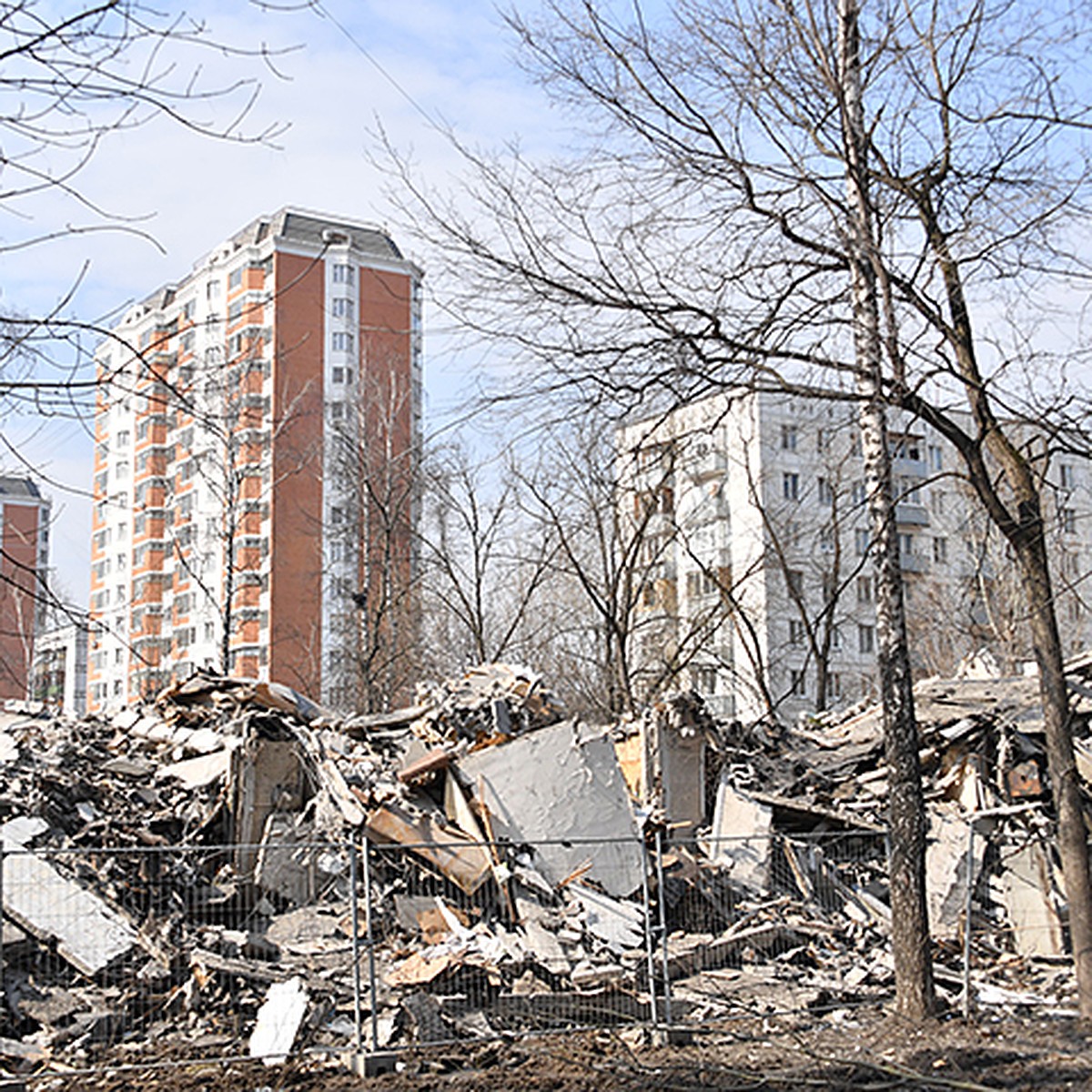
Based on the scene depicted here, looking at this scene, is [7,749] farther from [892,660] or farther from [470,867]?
[892,660]

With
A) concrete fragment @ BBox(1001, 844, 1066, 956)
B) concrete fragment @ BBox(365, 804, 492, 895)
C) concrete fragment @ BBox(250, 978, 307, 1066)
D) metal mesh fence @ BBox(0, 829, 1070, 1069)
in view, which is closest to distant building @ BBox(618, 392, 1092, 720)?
concrete fragment @ BBox(1001, 844, 1066, 956)

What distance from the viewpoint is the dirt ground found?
7602mm

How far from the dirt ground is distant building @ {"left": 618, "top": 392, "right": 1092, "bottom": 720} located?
5232mm

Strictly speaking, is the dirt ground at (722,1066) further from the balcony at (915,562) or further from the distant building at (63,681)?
the balcony at (915,562)

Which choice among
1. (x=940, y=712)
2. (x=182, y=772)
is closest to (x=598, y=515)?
(x=940, y=712)

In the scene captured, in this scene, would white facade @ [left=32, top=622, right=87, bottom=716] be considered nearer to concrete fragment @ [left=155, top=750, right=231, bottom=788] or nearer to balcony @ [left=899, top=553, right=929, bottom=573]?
concrete fragment @ [left=155, top=750, right=231, bottom=788]

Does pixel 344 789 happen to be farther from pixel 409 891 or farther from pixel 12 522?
pixel 12 522

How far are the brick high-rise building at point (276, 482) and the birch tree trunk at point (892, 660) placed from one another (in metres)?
3.96

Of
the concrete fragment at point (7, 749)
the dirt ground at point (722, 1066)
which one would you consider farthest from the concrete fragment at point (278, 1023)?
the concrete fragment at point (7, 749)

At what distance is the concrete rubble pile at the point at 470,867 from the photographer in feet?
31.0

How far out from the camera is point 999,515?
9.02 m

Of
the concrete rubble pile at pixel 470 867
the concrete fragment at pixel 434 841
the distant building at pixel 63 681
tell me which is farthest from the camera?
the distant building at pixel 63 681

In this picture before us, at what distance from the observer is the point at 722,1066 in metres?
8.13

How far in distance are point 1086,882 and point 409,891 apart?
19.9 ft
